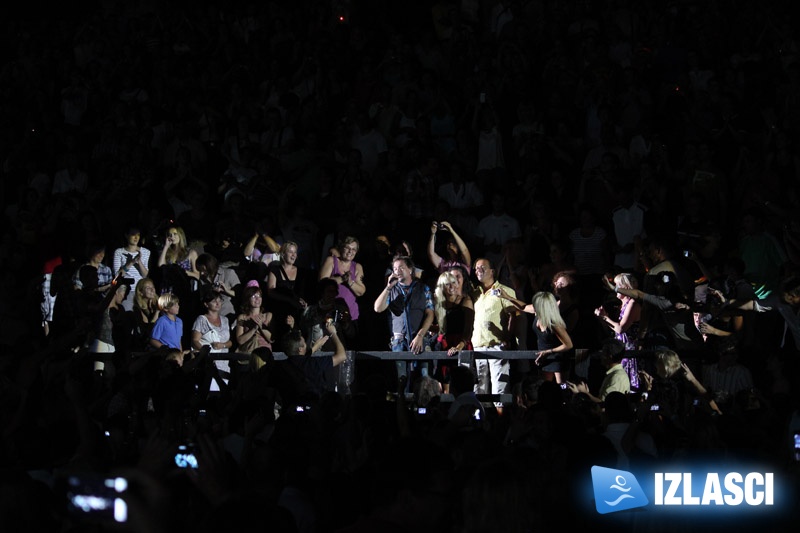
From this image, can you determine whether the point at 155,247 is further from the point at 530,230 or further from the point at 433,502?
the point at 433,502

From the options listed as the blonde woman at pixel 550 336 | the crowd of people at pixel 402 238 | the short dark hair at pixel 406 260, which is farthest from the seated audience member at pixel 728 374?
the short dark hair at pixel 406 260

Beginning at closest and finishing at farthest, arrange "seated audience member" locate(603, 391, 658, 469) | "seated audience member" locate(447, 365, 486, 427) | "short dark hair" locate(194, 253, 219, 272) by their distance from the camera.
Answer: "seated audience member" locate(603, 391, 658, 469) < "seated audience member" locate(447, 365, 486, 427) < "short dark hair" locate(194, 253, 219, 272)

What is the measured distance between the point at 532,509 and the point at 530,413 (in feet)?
9.84

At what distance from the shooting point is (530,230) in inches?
511

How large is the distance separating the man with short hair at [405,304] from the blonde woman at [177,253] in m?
2.42

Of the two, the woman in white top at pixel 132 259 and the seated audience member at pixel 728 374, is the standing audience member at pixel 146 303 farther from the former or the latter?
the seated audience member at pixel 728 374

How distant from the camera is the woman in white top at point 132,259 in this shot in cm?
1286

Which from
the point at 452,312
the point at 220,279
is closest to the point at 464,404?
the point at 452,312

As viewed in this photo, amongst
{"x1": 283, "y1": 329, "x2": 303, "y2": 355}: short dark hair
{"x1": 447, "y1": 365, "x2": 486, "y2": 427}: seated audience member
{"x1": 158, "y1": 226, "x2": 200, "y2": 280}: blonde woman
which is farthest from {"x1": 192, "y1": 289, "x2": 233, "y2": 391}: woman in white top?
{"x1": 447, "y1": 365, "x2": 486, "y2": 427}: seated audience member

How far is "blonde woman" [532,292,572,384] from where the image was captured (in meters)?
A: 10.3

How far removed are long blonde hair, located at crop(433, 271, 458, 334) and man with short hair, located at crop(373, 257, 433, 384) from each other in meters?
0.08

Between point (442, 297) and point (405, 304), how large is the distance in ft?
1.30

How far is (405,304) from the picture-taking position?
1176 centimetres

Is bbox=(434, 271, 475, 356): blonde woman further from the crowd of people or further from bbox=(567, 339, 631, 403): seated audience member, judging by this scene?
bbox=(567, 339, 631, 403): seated audience member
